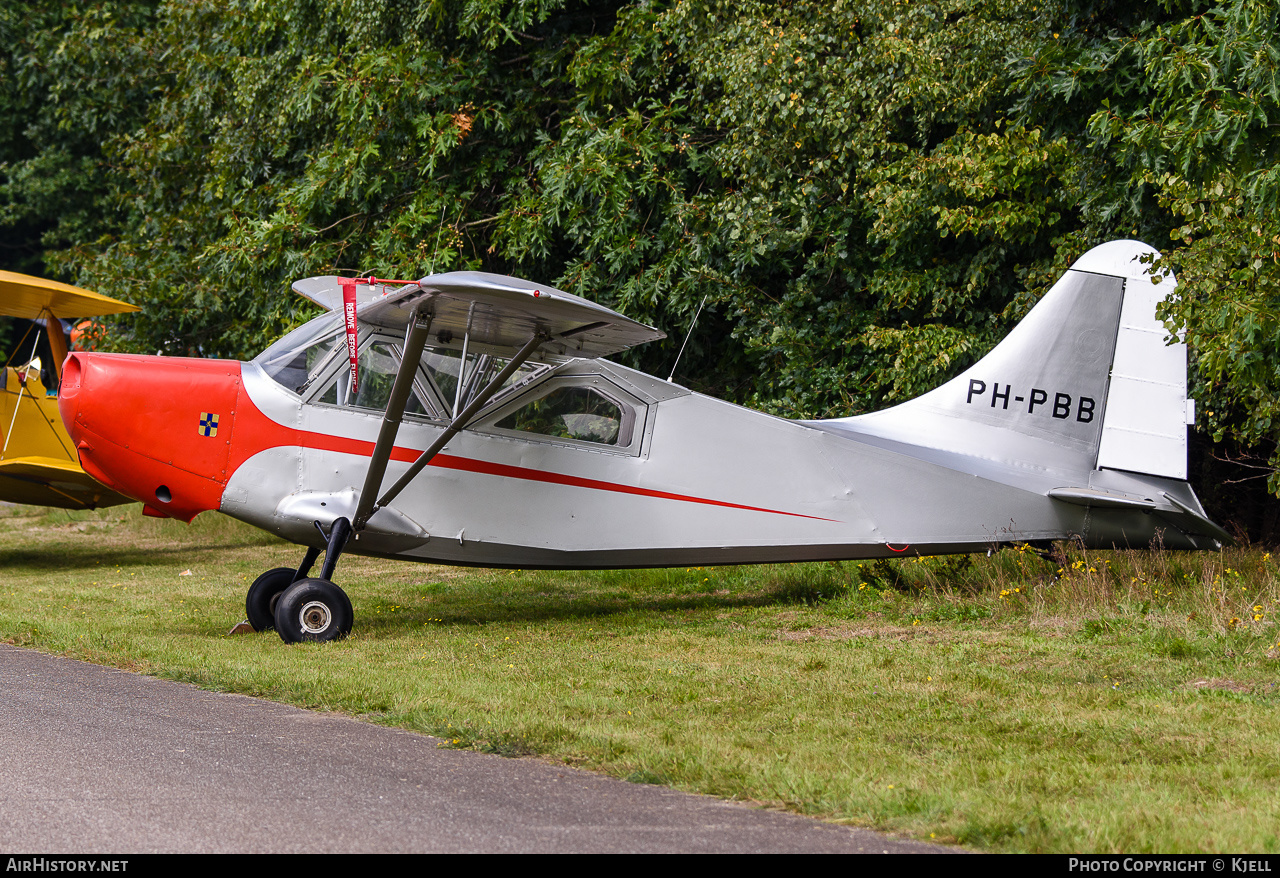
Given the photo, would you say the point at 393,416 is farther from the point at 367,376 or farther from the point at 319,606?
the point at 319,606

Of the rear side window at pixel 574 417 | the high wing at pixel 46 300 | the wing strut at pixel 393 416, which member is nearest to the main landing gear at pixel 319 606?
the wing strut at pixel 393 416

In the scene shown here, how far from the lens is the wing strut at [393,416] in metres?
7.94

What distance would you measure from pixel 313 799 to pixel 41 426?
12.3m

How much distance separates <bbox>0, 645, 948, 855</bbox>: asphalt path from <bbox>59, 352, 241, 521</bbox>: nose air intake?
2974mm

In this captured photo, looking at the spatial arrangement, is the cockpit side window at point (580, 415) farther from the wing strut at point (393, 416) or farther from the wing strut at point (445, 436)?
the wing strut at point (393, 416)

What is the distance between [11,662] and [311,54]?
11517mm

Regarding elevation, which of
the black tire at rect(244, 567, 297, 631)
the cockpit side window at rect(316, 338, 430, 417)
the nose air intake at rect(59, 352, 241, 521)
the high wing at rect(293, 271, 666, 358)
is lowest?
the black tire at rect(244, 567, 297, 631)

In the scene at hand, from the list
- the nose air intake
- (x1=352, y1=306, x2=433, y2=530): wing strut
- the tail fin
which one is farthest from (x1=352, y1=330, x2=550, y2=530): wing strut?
the tail fin

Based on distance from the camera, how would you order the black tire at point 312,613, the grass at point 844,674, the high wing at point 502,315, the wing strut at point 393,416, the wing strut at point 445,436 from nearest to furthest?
the grass at point 844,674 < the high wing at point 502,315 < the wing strut at point 393,416 < the black tire at point 312,613 < the wing strut at point 445,436

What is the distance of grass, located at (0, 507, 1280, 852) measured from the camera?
4.28m

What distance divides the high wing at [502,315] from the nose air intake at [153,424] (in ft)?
4.68

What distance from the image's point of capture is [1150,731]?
523cm

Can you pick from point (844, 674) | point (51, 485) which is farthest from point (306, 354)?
point (51, 485)
